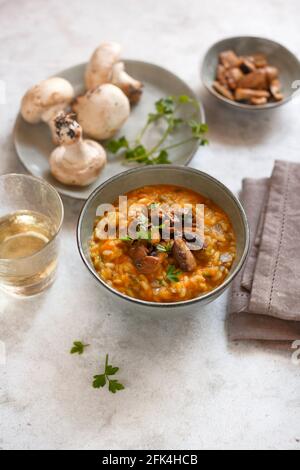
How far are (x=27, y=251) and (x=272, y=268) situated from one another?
888mm

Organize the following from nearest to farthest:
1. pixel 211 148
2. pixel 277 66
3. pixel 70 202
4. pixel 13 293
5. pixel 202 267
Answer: pixel 202 267 → pixel 13 293 → pixel 70 202 → pixel 211 148 → pixel 277 66

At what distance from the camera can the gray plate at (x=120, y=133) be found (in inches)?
96.0

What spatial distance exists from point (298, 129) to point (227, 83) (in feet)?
1.31

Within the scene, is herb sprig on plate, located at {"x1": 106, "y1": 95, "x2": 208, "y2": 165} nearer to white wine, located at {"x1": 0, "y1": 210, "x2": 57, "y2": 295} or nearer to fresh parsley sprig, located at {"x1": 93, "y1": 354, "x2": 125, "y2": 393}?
white wine, located at {"x1": 0, "y1": 210, "x2": 57, "y2": 295}

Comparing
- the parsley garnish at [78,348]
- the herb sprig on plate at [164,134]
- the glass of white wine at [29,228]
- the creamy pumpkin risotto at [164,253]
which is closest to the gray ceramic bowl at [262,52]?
the herb sprig on plate at [164,134]

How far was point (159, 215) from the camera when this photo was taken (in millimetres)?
2014

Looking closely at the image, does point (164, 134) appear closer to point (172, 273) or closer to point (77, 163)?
point (77, 163)

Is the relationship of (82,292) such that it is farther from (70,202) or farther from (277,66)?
(277,66)

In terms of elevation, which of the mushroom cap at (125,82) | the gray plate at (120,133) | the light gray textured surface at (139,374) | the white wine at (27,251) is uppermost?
the mushroom cap at (125,82)

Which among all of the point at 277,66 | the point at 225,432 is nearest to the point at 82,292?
the point at 225,432

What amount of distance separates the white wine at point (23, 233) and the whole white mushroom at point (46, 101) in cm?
45

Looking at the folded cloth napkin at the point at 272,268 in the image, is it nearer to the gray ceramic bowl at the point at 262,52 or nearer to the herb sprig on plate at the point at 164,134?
the herb sprig on plate at the point at 164,134

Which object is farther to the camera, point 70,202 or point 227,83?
point 227,83

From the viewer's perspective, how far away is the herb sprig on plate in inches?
97.9
